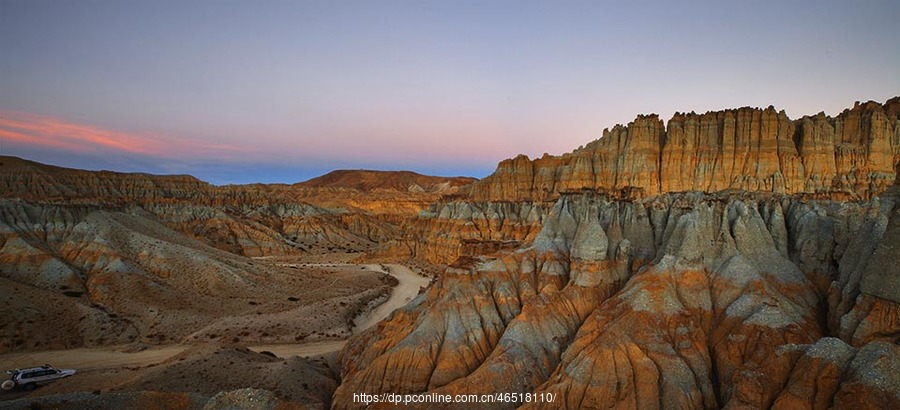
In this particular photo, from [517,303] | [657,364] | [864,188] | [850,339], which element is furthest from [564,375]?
[864,188]

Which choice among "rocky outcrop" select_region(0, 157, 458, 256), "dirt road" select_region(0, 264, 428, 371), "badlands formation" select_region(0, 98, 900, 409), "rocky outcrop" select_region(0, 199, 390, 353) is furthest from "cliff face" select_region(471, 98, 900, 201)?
"rocky outcrop" select_region(0, 157, 458, 256)

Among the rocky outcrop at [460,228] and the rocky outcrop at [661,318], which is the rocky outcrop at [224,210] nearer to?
Result: the rocky outcrop at [460,228]

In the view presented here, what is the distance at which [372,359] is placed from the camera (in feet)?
89.1

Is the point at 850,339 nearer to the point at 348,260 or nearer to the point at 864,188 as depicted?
the point at 864,188

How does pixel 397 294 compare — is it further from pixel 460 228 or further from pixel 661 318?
pixel 661 318

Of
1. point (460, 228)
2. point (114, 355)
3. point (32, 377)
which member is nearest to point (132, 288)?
point (114, 355)

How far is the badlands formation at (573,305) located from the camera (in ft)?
60.5

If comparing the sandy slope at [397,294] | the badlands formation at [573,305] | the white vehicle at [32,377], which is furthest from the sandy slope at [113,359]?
the sandy slope at [397,294]

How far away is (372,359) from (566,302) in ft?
38.9

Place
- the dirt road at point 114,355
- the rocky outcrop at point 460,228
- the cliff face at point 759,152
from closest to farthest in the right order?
the dirt road at point 114,355, the cliff face at point 759,152, the rocky outcrop at point 460,228

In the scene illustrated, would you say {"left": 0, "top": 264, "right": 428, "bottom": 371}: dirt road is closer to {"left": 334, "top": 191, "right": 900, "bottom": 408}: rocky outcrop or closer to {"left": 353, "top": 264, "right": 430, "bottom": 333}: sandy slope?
{"left": 353, "top": 264, "right": 430, "bottom": 333}: sandy slope

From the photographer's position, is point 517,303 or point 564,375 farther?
point 517,303

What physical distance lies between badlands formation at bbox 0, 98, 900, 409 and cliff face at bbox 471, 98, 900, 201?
16.0 inches

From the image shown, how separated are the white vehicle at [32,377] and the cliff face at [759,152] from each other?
6764 centimetres
